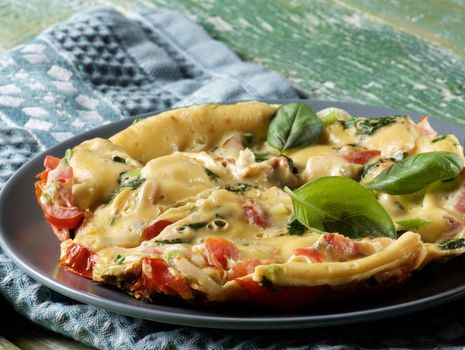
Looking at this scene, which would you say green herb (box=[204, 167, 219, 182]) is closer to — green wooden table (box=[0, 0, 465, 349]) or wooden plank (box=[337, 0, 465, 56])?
green wooden table (box=[0, 0, 465, 349])

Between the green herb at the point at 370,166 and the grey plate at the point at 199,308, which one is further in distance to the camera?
the green herb at the point at 370,166


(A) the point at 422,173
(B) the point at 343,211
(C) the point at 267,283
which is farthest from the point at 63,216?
(A) the point at 422,173

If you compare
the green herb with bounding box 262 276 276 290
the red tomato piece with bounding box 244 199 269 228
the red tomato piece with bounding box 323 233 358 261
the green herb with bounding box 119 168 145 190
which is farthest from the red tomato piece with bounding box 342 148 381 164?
the green herb with bounding box 262 276 276 290

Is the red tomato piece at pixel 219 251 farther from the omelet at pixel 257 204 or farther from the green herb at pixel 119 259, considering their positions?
the green herb at pixel 119 259

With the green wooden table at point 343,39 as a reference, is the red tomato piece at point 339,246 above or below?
above

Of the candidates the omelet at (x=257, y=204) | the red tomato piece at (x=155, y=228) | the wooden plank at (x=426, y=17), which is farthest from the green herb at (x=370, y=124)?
the wooden plank at (x=426, y=17)

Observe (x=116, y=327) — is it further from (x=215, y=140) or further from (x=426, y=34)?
(x=426, y=34)

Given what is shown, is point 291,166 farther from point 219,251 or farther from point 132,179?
point 219,251

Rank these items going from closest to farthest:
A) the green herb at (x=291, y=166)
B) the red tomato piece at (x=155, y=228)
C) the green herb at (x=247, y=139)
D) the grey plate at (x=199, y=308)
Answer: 1. the grey plate at (x=199, y=308)
2. the red tomato piece at (x=155, y=228)
3. the green herb at (x=291, y=166)
4. the green herb at (x=247, y=139)
